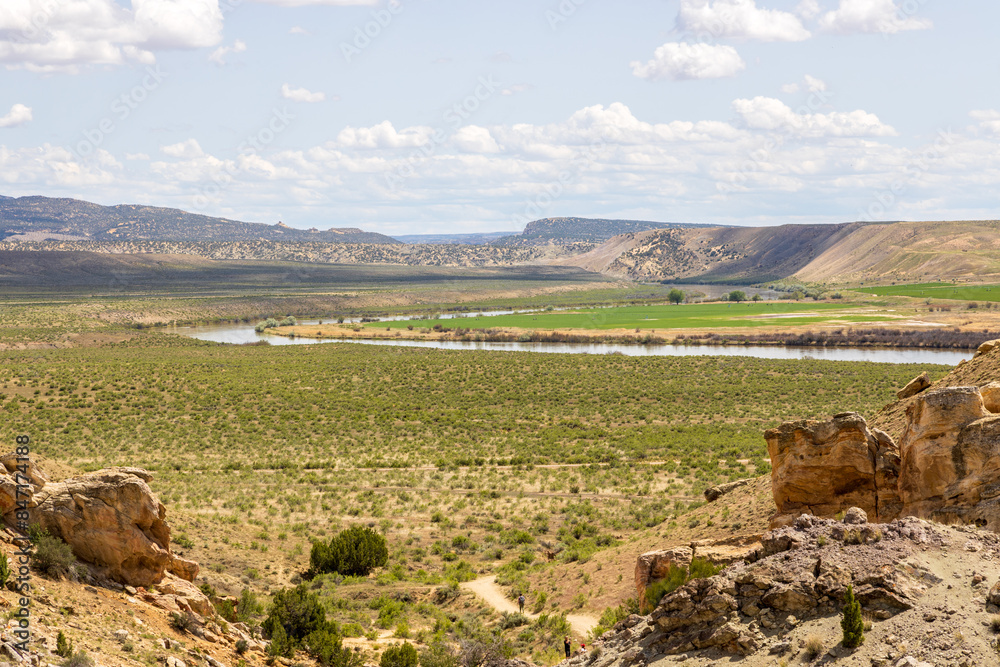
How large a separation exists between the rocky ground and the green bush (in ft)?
33.8

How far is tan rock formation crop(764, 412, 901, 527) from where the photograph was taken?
16.2 meters

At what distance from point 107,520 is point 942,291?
13973 cm

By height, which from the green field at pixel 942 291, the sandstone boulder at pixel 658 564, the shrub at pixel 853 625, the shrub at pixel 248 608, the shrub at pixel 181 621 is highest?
the green field at pixel 942 291

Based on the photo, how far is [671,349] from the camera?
9081 cm

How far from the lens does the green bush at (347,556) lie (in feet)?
71.5

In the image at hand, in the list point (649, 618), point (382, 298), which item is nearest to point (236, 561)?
point (649, 618)

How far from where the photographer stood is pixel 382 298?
16662cm

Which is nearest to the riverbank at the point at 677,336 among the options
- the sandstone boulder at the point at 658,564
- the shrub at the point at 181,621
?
the sandstone boulder at the point at 658,564

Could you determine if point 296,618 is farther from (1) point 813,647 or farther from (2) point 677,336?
(2) point 677,336

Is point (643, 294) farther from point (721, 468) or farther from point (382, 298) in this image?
point (721, 468)

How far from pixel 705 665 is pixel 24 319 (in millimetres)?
111832

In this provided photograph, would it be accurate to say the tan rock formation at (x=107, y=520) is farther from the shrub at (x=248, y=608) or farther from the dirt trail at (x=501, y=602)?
the dirt trail at (x=501, y=602)

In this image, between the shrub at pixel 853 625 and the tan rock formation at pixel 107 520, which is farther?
the tan rock formation at pixel 107 520

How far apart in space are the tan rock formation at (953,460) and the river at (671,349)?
59711mm
